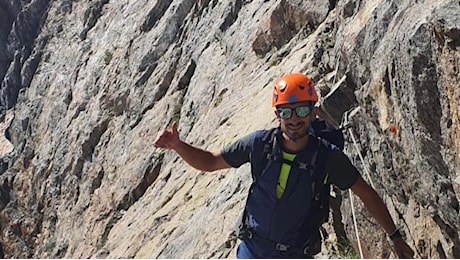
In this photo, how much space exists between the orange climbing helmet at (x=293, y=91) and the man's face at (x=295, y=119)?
0.05 meters

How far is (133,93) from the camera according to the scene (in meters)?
26.9

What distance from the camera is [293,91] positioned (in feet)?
18.5

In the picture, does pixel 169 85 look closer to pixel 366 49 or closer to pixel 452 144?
pixel 366 49

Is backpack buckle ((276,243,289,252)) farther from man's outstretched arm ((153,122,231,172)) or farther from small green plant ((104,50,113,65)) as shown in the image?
small green plant ((104,50,113,65))

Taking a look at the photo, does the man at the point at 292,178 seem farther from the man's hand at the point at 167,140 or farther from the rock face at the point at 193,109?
the rock face at the point at 193,109

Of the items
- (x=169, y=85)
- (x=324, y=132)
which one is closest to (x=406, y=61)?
(x=324, y=132)

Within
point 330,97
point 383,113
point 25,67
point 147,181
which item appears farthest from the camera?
point 25,67

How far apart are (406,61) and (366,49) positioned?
1443 millimetres

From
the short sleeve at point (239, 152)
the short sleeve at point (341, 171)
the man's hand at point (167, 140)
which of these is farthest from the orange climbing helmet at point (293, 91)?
the man's hand at point (167, 140)

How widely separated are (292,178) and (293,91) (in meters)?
0.67

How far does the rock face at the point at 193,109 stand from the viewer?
6.89 m

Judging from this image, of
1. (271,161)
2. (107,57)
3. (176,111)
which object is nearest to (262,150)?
(271,161)

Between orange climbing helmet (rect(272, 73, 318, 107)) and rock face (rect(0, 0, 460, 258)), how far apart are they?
135 cm

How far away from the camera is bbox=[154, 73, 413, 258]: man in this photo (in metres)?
5.59
